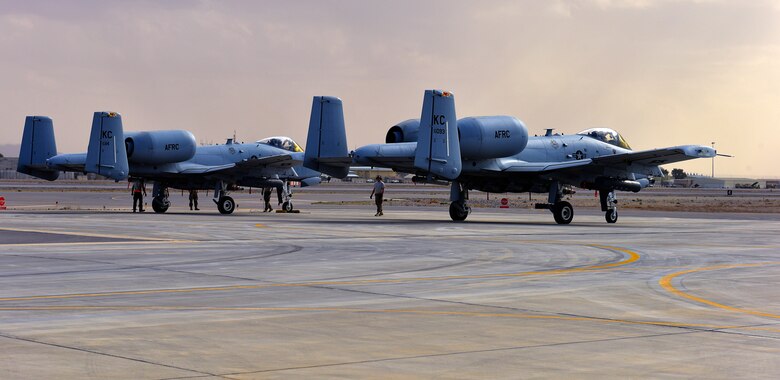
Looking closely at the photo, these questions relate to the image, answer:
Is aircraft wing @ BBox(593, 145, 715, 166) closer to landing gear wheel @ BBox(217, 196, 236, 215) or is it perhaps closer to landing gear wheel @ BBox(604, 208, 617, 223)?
landing gear wheel @ BBox(604, 208, 617, 223)

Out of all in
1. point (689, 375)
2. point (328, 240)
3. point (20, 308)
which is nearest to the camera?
point (689, 375)

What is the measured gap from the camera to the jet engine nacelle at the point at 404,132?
41031 millimetres

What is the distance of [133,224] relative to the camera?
35531mm

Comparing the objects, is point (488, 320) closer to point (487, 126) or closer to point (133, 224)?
point (133, 224)

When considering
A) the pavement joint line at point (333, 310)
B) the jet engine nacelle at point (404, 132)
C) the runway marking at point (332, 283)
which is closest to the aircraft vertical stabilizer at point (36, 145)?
the jet engine nacelle at point (404, 132)

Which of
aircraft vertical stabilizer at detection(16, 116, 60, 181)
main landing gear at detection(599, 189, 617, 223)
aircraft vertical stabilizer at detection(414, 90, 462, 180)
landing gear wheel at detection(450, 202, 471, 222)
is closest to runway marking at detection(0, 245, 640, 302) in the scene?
aircraft vertical stabilizer at detection(414, 90, 462, 180)

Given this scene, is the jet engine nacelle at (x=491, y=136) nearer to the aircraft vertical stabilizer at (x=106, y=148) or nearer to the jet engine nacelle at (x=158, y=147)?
the jet engine nacelle at (x=158, y=147)

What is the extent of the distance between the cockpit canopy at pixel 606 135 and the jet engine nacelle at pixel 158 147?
61.3 ft

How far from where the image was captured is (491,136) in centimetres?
4016

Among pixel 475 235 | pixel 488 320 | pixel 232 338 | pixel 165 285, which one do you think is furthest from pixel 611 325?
pixel 475 235

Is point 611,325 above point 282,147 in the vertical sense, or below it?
below

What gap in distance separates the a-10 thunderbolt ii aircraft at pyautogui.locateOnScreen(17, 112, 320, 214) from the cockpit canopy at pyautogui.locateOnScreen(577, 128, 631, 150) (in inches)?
560

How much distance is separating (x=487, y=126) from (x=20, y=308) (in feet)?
94.9

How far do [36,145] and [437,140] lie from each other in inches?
897
